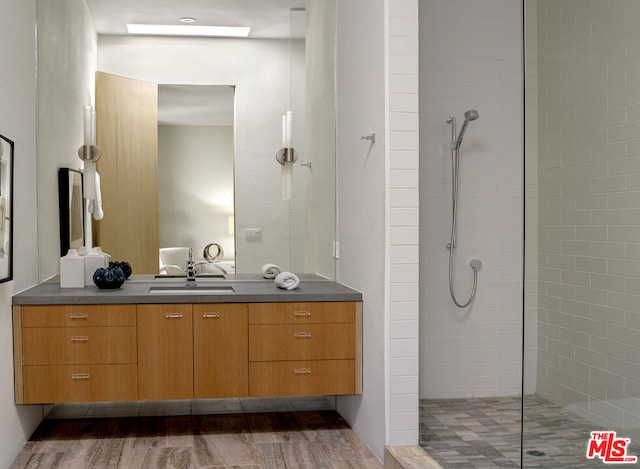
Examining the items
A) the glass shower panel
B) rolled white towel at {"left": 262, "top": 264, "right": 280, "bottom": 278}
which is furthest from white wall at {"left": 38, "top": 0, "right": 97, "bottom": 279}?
the glass shower panel

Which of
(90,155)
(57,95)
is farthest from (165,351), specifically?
(57,95)

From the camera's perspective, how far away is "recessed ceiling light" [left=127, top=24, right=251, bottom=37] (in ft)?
14.7

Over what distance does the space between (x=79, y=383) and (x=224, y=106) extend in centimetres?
181

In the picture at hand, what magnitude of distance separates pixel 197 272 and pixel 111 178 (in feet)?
2.47

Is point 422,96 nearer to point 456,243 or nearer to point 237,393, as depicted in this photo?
point 456,243

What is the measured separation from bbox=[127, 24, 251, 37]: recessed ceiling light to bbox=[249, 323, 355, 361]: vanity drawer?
6.01 feet

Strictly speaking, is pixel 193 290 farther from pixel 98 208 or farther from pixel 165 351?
pixel 98 208

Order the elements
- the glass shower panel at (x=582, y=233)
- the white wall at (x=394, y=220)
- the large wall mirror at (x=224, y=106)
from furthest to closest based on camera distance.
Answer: the large wall mirror at (x=224, y=106) < the white wall at (x=394, y=220) < the glass shower panel at (x=582, y=233)

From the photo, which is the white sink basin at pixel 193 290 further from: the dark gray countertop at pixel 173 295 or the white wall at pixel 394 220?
the white wall at pixel 394 220

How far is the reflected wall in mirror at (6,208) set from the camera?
3.32 meters

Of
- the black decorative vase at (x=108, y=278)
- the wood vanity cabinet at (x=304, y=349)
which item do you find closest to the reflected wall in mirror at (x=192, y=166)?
the black decorative vase at (x=108, y=278)

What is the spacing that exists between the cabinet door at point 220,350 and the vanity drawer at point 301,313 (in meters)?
0.07

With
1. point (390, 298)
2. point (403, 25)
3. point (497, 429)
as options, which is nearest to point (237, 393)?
point (390, 298)

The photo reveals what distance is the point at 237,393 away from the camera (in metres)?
3.92
